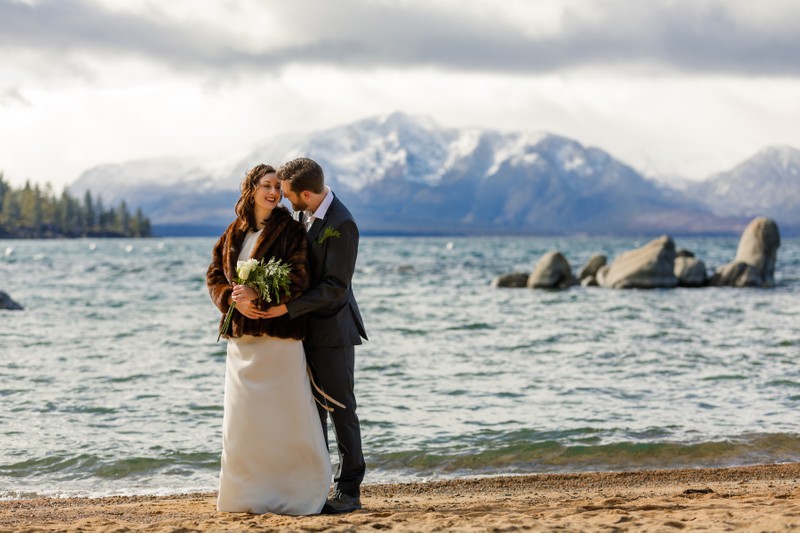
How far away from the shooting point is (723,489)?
28.4 feet

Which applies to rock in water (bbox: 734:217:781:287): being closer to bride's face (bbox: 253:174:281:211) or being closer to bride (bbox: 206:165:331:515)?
bride (bbox: 206:165:331:515)

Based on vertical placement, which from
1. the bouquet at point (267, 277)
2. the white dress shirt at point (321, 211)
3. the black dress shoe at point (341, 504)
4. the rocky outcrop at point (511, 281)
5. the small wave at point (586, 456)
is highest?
the white dress shirt at point (321, 211)

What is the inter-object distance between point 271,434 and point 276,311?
1002 millimetres

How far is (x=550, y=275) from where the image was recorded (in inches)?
1630

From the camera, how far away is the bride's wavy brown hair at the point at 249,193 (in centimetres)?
727

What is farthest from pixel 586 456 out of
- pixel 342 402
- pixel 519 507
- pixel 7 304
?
pixel 7 304

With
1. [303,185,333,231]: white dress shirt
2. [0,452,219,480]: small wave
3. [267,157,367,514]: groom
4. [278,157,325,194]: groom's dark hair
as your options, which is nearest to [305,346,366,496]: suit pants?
[267,157,367,514]: groom

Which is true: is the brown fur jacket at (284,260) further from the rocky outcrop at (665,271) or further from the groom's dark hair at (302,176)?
the rocky outcrop at (665,271)

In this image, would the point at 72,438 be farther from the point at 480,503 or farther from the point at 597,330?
the point at 597,330

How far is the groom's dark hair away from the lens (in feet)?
23.6

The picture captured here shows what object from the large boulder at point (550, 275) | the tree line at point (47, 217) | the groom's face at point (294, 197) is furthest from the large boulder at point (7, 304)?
the tree line at point (47, 217)

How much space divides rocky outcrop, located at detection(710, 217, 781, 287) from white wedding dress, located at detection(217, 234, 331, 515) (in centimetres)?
3655

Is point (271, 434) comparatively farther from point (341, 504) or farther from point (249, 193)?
point (249, 193)

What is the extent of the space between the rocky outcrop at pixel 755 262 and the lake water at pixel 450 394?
12180 mm
